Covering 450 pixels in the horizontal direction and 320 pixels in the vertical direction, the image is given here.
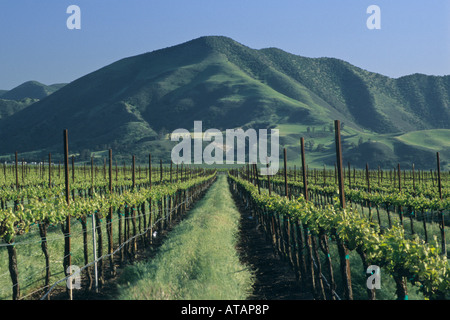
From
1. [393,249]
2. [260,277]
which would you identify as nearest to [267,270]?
[260,277]

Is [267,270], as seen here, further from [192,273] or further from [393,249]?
[393,249]

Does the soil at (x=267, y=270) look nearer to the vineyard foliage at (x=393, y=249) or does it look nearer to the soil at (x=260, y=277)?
the soil at (x=260, y=277)

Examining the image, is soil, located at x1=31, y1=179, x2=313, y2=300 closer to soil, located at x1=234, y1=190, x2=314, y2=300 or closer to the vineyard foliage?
soil, located at x1=234, y1=190, x2=314, y2=300

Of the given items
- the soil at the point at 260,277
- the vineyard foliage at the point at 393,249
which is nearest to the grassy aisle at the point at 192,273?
the soil at the point at 260,277

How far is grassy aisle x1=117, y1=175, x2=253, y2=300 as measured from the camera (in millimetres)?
10875

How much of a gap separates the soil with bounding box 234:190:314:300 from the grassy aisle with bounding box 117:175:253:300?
585mm

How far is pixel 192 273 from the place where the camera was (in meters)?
13.6

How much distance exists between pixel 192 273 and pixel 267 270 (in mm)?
4510

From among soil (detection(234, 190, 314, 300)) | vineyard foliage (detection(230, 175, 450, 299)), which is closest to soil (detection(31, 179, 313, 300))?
soil (detection(234, 190, 314, 300))

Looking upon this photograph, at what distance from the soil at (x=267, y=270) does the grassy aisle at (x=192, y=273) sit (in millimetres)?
585

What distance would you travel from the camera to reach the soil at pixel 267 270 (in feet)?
45.2
